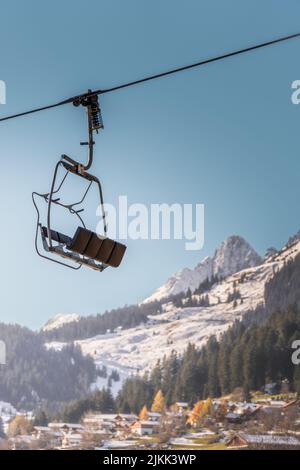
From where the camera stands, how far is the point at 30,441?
80750 mm

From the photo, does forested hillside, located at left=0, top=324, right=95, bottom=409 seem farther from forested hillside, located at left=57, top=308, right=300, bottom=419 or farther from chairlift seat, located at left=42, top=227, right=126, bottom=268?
chairlift seat, located at left=42, top=227, right=126, bottom=268

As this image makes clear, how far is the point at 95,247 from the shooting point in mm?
9602

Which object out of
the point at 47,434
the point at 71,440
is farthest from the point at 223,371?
the point at 47,434

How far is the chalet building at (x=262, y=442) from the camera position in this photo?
71.3 meters

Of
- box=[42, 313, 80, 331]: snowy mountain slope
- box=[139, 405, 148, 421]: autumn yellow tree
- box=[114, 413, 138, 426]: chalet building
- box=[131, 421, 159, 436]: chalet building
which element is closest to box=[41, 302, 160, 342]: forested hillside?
box=[42, 313, 80, 331]: snowy mountain slope

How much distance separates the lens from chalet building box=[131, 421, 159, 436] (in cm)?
7956

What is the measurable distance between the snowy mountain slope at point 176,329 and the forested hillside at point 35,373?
258 cm

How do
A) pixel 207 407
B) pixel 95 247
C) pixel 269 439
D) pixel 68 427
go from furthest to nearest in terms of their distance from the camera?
pixel 207 407, pixel 68 427, pixel 269 439, pixel 95 247

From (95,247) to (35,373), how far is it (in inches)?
3328

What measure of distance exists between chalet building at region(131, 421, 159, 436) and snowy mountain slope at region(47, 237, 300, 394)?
14.3 metres

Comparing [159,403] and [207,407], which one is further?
[159,403]

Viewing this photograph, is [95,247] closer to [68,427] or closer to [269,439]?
[269,439]
